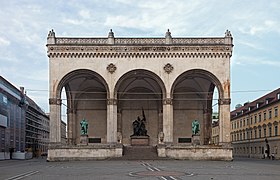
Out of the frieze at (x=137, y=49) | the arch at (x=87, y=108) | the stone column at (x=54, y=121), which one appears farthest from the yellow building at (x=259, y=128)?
the stone column at (x=54, y=121)

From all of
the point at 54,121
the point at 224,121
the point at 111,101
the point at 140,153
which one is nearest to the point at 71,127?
the point at 54,121

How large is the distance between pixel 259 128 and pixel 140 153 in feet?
86.7

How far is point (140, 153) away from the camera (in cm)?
4647

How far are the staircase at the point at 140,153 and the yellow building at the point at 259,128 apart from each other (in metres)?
19.3

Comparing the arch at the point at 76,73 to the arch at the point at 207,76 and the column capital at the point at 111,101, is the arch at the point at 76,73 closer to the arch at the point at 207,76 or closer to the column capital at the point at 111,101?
the column capital at the point at 111,101

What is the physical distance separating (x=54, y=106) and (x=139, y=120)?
1155cm

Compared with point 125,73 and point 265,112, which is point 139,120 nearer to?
point 125,73

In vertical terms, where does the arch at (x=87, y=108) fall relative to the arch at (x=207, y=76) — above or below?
below

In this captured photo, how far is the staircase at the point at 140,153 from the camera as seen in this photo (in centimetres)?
4381

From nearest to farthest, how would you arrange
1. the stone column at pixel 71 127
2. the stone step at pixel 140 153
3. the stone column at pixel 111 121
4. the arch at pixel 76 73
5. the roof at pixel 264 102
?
the stone step at pixel 140 153
the stone column at pixel 111 121
the arch at pixel 76 73
the stone column at pixel 71 127
the roof at pixel 264 102

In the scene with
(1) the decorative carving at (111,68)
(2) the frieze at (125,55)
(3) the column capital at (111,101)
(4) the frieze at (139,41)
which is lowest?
(3) the column capital at (111,101)

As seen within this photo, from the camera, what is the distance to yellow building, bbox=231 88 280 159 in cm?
5977

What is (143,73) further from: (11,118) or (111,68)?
(11,118)

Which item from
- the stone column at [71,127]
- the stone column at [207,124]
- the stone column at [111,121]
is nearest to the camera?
the stone column at [111,121]
